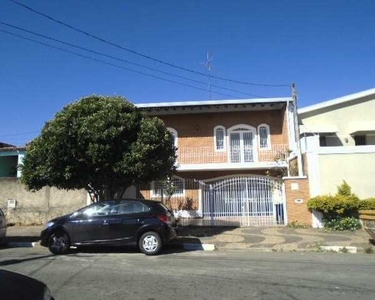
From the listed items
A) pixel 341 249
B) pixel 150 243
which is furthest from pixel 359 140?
pixel 150 243

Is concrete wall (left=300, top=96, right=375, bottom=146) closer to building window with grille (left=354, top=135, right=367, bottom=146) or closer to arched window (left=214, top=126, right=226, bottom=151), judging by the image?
building window with grille (left=354, top=135, right=367, bottom=146)

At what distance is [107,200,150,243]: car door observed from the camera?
12.0 m

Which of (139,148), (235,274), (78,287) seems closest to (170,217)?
(139,148)

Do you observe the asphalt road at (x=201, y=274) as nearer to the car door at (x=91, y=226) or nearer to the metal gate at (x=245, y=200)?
the car door at (x=91, y=226)

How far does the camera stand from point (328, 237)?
14992 mm

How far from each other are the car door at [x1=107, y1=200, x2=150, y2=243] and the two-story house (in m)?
10.1

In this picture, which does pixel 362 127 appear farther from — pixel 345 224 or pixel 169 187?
pixel 169 187

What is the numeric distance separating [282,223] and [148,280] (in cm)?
1170

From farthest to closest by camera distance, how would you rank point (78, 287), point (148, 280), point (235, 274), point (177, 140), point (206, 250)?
point (177, 140), point (206, 250), point (235, 274), point (148, 280), point (78, 287)

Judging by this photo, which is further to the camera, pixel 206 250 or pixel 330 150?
pixel 330 150

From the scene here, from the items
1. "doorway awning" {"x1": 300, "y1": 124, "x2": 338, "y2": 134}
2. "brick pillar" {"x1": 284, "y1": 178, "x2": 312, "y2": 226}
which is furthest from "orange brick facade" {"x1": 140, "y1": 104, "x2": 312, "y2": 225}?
"brick pillar" {"x1": 284, "y1": 178, "x2": 312, "y2": 226}

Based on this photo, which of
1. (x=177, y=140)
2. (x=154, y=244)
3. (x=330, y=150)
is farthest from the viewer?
(x=177, y=140)

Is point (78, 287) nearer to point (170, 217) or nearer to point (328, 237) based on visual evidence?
point (170, 217)

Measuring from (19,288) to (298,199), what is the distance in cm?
1554
